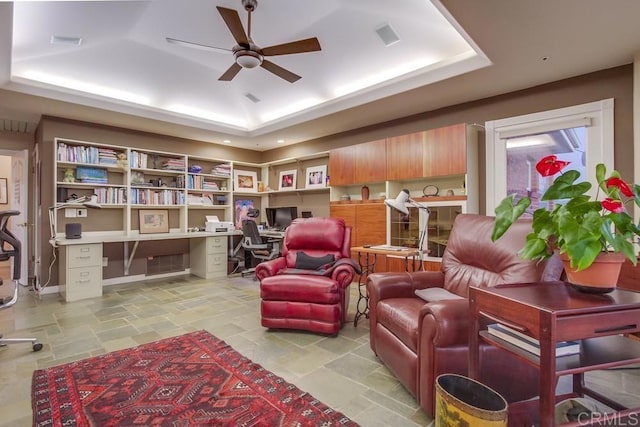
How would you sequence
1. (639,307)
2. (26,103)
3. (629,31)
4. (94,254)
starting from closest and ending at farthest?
(639,307) → (629,31) → (26,103) → (94,254)

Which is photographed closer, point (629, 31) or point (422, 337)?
point (422, 337)

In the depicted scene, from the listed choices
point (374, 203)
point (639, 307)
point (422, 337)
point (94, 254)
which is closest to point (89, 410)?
point (422, 337)

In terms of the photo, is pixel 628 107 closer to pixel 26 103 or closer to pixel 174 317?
pixel 174 317

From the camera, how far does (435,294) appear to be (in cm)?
217

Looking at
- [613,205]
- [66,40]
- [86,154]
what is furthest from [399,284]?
[86,154]

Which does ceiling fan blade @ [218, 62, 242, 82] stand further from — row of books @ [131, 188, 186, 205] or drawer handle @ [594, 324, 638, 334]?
drawer handle @ [594, 324, 638, 334]

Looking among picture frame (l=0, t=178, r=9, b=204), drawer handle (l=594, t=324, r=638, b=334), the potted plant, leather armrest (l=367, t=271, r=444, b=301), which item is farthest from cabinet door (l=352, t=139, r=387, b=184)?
picture frame (l=0, t=178, r=9, b=204)

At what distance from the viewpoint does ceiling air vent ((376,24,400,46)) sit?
308 centimetres

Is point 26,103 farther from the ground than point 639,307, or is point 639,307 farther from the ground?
point 26,103

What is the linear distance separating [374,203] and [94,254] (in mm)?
3929

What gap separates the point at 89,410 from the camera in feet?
5.74

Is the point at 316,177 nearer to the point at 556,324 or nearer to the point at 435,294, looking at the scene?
the point at 435,294

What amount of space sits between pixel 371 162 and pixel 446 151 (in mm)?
1159

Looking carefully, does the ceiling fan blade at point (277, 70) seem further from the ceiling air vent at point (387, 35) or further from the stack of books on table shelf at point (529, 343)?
the stack of books on table shelf at point (529, 343)
